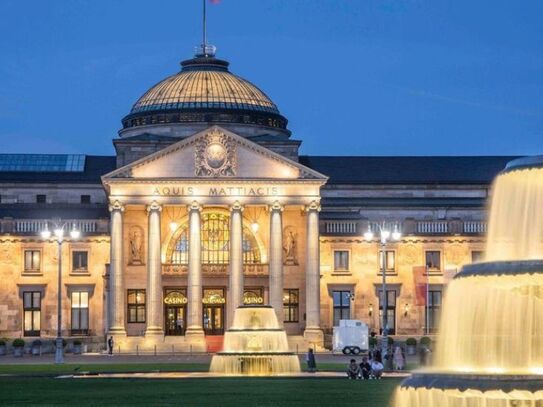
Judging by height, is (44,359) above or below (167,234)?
below

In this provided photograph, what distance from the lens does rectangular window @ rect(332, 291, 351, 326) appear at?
125 metres

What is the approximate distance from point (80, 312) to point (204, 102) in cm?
2104

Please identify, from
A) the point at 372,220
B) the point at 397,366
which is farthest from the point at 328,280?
the point at 397,366

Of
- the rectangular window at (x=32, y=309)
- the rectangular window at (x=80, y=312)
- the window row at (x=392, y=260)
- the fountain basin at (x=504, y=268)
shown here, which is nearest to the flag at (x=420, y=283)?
the window row at (x=392, y=260)

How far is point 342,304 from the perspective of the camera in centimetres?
12494

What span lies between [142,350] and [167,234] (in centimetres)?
Answer: 1185

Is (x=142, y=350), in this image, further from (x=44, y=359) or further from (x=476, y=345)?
(x=476, y=345)

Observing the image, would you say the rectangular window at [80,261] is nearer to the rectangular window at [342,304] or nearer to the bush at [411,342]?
the rectangular window at [342,304]

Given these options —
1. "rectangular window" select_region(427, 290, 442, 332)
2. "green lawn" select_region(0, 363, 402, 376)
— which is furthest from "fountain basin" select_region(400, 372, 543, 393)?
"rectangular window" select_region(427, 290, 442, 332)

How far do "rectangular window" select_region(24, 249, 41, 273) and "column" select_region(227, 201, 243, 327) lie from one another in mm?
16958

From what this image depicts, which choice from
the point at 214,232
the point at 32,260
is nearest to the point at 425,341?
the point at 214,232

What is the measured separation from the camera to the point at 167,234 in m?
122

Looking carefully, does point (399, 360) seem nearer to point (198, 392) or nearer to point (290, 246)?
point (198, 392)

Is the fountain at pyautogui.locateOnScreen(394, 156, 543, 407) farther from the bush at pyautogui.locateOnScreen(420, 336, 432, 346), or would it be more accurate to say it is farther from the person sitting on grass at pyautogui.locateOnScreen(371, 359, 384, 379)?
the bush at pyautogui.locateOnScreen(420, 336, 432, 346)
